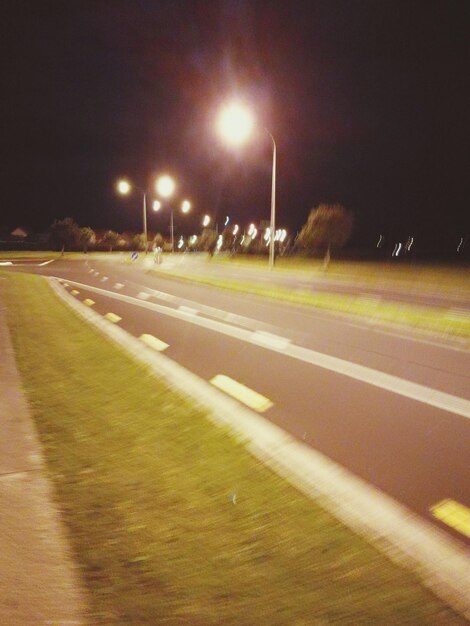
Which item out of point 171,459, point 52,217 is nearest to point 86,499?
point 171,459

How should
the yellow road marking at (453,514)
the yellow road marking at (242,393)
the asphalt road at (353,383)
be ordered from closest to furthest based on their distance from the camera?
1. the yellow road marking at (453,514)
2. the asphalt road at (353,383)
3. the yellow road marking at (242,393)

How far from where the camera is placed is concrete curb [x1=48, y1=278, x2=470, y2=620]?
2828mm

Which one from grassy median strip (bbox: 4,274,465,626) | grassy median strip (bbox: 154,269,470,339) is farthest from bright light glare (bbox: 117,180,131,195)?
grassy median strip (bbox: 4,274,465,626)

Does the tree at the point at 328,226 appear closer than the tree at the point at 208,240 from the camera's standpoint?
Yes

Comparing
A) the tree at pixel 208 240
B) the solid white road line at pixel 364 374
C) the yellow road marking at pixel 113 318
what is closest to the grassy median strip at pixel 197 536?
the solid white road line at pixel 364 374

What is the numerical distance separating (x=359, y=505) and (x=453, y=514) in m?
0.63

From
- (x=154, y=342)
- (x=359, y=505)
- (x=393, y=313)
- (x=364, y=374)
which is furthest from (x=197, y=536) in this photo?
(x=393, y=313)

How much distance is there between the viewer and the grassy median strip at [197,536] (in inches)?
95.9

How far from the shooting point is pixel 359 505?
3596 mm

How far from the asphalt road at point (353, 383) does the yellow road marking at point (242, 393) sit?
0.08 metres

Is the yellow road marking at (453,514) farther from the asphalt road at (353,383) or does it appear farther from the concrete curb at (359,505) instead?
the concrete curb at (359,505)

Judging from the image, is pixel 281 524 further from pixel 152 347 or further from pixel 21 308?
pixel 21 308

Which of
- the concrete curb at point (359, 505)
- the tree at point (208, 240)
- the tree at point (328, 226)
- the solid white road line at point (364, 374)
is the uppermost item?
the concrete curb at point (359, 505)

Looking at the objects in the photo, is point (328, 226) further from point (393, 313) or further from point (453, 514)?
point (453, 514)
